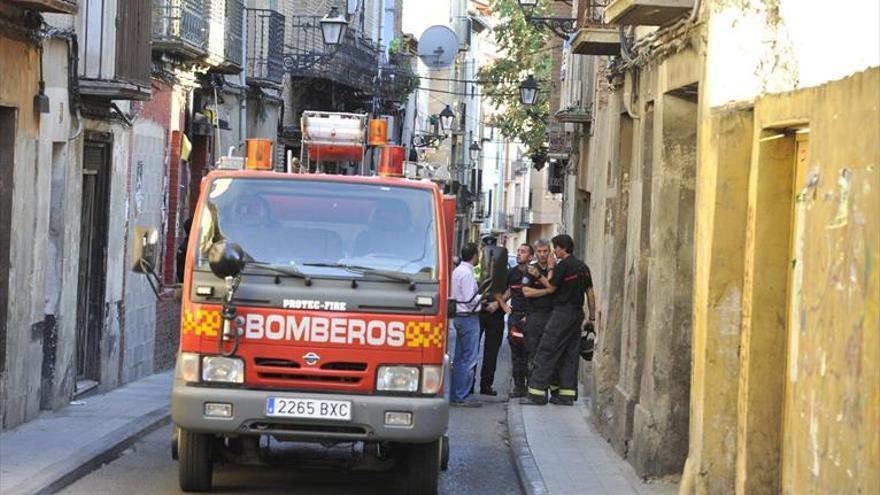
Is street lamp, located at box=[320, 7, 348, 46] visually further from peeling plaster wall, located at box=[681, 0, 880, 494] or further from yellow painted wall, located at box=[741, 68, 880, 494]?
yellow painted wall, located at box=[741, 68, 880, 494]

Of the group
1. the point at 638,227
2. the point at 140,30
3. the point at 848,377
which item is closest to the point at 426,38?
the point at 140,30

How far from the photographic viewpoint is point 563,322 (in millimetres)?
18094

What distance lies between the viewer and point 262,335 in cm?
1125

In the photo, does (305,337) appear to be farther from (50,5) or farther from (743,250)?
(50,5)

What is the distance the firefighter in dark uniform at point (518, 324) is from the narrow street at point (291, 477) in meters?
3.89

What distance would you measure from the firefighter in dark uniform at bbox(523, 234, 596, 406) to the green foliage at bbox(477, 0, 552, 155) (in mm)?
23514

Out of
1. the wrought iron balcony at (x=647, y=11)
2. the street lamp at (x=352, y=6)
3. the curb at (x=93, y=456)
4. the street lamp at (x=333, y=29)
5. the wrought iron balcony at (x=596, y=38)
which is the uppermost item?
the street lamp at (x=352, y=6)

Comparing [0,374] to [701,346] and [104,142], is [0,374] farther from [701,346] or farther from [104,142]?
[701,346]

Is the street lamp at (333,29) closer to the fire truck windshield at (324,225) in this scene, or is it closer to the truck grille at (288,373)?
the fire truck windshield at (324,225)

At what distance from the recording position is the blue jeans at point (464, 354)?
18969 millimetres

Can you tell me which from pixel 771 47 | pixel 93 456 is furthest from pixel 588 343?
pixel 771 47

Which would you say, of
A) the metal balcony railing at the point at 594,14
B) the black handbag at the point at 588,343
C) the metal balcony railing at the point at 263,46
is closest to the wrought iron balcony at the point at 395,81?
the metal balcony railing at the point at 263,46

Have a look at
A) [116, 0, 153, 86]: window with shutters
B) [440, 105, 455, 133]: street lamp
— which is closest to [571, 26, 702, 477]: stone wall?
[116, 0, 153, 86]: window with shutters

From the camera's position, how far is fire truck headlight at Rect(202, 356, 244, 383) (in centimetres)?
1126
